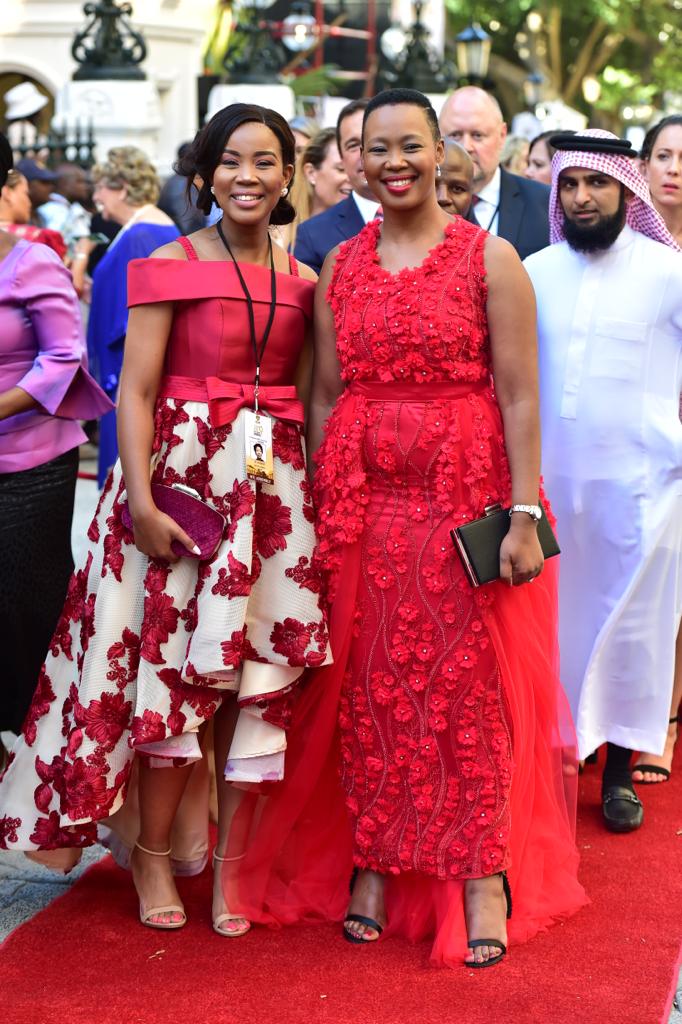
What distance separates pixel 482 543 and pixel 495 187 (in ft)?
9.42

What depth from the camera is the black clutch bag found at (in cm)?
409

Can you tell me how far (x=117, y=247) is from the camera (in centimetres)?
851

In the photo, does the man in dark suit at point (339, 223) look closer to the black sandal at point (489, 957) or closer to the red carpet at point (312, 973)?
the red carpet at point (312, 973)

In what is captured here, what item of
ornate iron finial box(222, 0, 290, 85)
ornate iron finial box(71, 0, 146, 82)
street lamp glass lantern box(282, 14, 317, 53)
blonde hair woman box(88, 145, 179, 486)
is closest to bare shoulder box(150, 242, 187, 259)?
blonde hair woman box(88, 145, 179, 486)

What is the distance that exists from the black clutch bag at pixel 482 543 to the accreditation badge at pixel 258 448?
52 cm

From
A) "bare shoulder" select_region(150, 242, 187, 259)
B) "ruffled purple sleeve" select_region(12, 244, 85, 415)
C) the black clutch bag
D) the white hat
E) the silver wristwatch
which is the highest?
the white hat

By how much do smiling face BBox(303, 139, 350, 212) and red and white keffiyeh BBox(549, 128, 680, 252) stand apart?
7.36 ft

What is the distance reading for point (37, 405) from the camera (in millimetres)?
4746

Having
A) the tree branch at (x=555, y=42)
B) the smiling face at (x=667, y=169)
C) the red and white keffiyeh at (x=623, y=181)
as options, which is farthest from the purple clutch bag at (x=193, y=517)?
the tree branch at (x=555, y=42)

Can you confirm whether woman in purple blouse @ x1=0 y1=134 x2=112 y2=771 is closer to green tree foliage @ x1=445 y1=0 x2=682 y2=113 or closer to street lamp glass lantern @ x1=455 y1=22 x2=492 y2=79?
street lamp glass lantern @ x1=455 y1=22 x2=492 y2=79

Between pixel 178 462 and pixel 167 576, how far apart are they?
0.31 m

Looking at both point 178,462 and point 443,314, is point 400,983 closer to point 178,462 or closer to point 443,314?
point 178,462

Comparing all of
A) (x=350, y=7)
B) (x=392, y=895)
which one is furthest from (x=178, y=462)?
(x=350, y=7)

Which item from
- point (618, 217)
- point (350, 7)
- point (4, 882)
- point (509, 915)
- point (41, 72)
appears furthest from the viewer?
point (350, 7)
